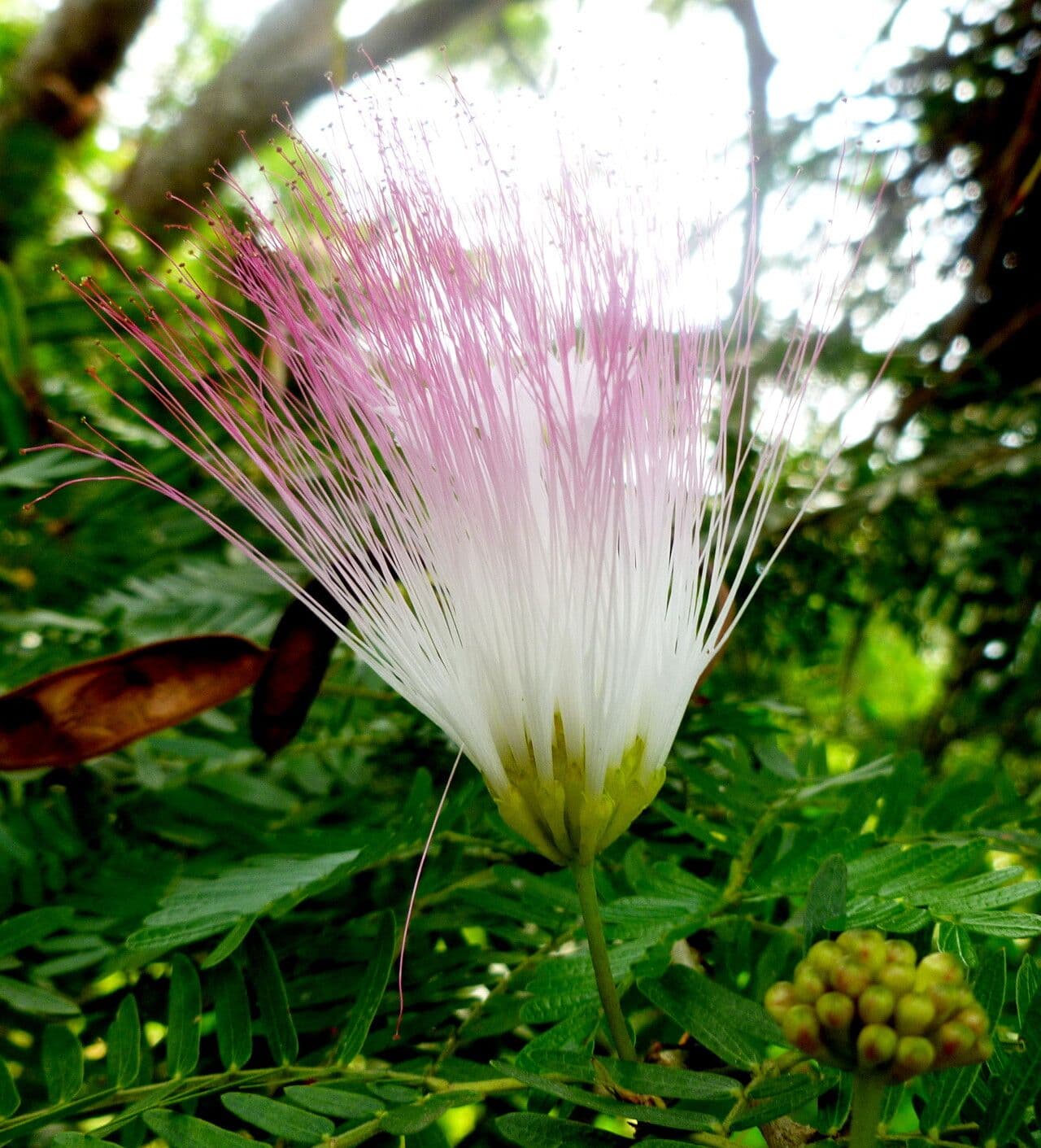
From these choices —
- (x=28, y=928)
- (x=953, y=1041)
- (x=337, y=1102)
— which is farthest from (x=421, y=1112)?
(x=28, y=928)

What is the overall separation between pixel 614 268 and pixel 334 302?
0.66ft

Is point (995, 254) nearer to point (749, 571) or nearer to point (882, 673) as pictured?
point (749, 571)

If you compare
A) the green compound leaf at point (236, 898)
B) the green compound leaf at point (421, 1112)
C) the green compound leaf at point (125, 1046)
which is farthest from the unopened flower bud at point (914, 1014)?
the green compound leaf at point (125, 1046)

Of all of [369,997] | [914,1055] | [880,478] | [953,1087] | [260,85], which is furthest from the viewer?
[260,85]

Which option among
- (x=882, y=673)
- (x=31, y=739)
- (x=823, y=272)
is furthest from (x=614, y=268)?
(x=882, y=673)

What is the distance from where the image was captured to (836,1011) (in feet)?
1.23

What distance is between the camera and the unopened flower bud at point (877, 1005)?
37 centimetres

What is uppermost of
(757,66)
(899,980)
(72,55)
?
(72,55)

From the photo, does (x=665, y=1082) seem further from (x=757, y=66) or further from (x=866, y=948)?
(x=757, y=66)

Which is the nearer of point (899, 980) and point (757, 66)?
point (899, 980)

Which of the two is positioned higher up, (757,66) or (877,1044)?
(757,66)

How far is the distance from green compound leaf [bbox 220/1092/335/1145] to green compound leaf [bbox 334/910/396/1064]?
0.23ft

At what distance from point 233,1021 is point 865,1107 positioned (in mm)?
395

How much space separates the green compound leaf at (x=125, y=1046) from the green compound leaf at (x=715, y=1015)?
0.33 meters
